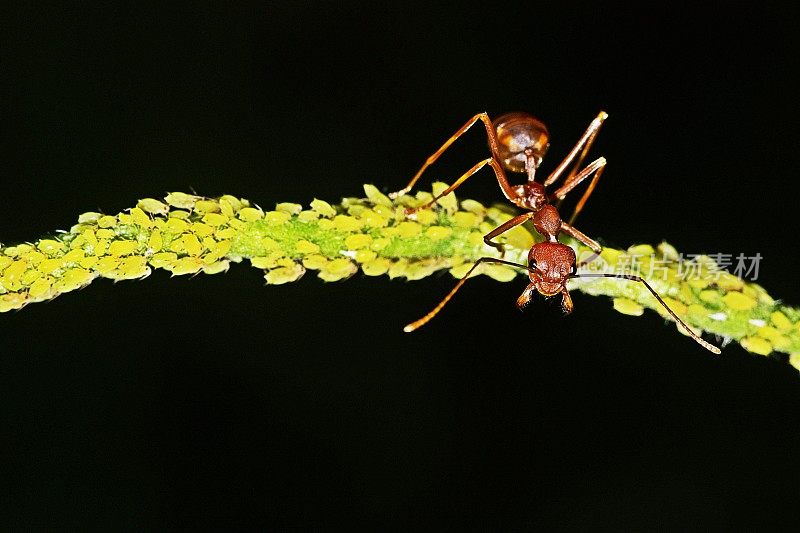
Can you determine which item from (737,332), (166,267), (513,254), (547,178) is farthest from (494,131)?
(166,267)

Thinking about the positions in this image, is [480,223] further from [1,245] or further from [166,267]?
[1,245]

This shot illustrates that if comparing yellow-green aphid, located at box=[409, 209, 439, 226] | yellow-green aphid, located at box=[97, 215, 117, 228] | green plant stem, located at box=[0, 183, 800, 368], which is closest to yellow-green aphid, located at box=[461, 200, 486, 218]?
green plant stem, located at box=[0, 183, 800, 368]

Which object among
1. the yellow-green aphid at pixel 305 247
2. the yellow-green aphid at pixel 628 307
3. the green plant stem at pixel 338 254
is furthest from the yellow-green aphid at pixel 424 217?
the yellow-green aphid at pixel 628 307

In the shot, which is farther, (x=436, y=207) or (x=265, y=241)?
(x=436, y=207)

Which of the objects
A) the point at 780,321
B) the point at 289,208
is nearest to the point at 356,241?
the point at 289,208

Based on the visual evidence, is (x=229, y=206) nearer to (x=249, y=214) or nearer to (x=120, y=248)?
(x=249, y=214)

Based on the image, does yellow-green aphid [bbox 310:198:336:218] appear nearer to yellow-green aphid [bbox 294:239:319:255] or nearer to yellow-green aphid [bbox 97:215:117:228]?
yellow-green aphid [bbox 294:239:319:255]
